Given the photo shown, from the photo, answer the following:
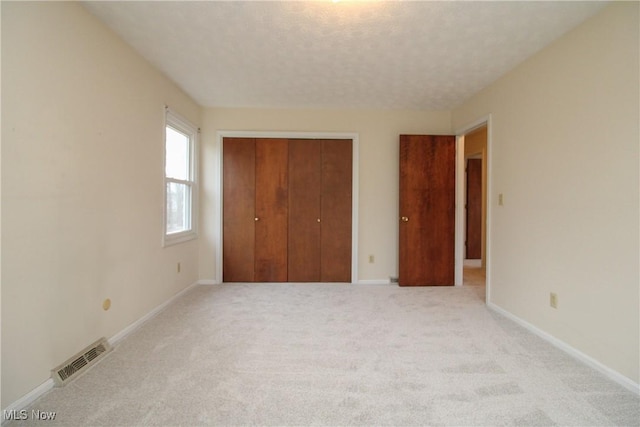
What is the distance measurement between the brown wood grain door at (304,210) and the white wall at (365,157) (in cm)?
33

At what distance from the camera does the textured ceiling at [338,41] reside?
1.91m

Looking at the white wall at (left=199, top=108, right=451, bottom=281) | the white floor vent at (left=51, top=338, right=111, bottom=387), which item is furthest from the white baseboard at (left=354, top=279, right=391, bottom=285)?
the white floor vent at (left=51, top=338, right=111, bottom=387)

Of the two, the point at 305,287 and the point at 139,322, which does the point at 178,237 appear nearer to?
the point at 139,322

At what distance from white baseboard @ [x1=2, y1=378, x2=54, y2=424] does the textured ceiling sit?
2381 mm

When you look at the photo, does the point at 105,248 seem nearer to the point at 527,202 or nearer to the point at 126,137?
the point at 126,137

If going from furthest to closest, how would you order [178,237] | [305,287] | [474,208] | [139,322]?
[474,208], [305,287], [178,237], [139,322]

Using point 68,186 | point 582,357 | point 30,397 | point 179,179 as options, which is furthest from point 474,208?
point 30,397

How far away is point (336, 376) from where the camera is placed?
1797 mm

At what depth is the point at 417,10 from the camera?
191 centimetres

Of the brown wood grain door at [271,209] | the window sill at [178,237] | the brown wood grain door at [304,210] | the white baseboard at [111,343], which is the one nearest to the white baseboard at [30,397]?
the white baseboard at [111,343]

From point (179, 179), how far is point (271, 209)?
3.94 ft

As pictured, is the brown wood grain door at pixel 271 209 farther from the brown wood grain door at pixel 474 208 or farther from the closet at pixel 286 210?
the brown wood grain door at pixel 474 208

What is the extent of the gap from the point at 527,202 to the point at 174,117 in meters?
3.66
